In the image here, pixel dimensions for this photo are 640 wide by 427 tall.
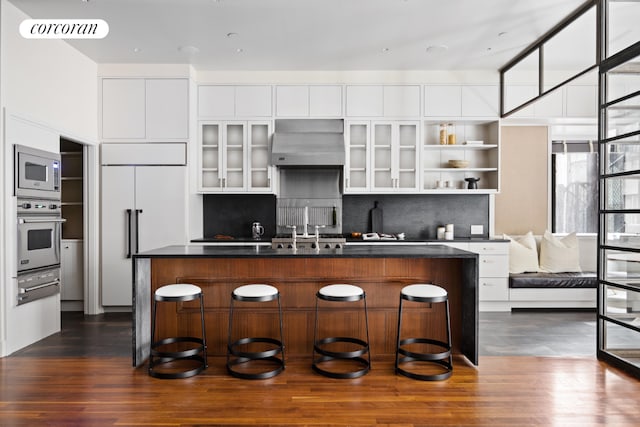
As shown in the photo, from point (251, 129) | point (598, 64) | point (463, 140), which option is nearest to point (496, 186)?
point (463, 140)

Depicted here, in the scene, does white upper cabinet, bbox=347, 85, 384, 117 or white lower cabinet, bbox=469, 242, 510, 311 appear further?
white upper cabinet, bbox=347, 85, 384, 117

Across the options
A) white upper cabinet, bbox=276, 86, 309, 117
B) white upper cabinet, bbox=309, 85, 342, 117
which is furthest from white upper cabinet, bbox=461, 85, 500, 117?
white upper cabinet, bbox=276, 86, 309, 117

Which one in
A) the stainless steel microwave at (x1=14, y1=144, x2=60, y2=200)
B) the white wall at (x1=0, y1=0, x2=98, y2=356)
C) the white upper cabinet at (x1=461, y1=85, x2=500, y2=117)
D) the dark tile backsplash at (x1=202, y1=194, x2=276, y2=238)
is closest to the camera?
the white wall at (x1=0, y1=0, x2=98, y2=356)

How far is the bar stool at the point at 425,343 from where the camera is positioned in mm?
3113

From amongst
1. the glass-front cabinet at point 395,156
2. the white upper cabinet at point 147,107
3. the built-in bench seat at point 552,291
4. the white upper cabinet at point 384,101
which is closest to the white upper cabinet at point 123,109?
the white upper cabinet at point 147,107

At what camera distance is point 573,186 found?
6.25 meters

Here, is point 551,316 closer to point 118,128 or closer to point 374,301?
point 374,301

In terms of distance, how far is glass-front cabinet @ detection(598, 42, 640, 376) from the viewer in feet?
10.8

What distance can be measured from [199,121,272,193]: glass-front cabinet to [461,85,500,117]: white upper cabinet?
2.65 m

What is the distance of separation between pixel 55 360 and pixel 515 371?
12.3 feet

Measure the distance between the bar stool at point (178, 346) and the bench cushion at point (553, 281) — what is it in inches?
154

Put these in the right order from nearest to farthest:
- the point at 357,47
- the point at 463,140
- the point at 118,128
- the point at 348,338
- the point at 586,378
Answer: the point at 586,378 → the point at 348,338 → the point at 357,47 → the point at 118,128 → the point at 463,140

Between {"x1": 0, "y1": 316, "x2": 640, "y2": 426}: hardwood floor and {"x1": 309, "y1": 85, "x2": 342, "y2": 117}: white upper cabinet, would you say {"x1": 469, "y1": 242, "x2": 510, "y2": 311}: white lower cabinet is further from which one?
{"x1": 309, "y1": 85, "x2": 342, "y2": 117}: white upper cabinet

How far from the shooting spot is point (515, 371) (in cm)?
333
